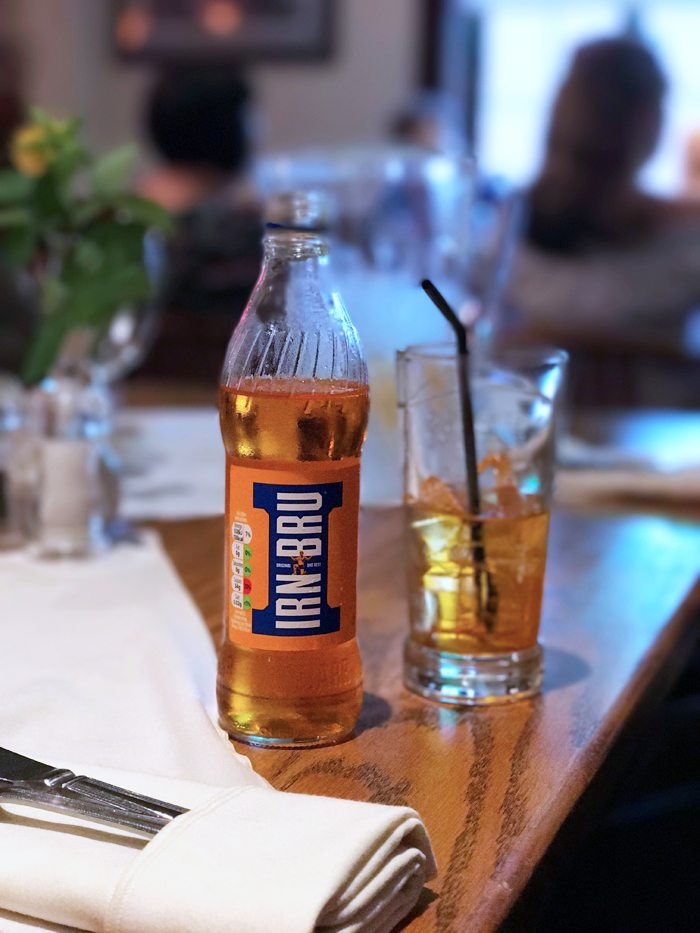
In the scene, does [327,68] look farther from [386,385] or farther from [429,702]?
[429,702]

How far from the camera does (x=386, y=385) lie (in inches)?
40.4

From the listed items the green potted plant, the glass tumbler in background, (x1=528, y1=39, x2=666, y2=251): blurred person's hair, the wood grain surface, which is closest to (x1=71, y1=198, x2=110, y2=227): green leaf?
the green potted plant

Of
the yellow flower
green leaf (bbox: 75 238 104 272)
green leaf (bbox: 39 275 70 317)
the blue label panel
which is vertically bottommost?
the blue label panel

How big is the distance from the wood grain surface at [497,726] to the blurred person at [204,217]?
3.95 feet

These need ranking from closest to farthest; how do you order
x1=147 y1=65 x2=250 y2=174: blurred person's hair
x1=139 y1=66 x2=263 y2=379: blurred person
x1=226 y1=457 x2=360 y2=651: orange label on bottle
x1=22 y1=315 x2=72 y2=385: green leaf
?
x1=226 y1=457 x2=360 y2=651: orange label on bottle < x1=22 y1=315 x2=72 y2=385: green leaf < x1=139 y1=66 x2=263 y2=379: blurred person < x1=147 y1=65 x2=250 y2=174: blurred person's hair

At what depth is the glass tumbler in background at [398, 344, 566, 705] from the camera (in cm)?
61

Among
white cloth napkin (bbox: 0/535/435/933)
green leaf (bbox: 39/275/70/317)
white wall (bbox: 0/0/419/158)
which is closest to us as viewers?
white cloth napkin (bbox: 0/535/435/933)

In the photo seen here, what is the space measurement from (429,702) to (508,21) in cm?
457

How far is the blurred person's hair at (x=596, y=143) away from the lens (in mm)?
3639

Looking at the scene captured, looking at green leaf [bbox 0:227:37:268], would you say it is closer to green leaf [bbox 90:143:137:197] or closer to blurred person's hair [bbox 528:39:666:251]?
green leaf [bbox 90:143:137:197]

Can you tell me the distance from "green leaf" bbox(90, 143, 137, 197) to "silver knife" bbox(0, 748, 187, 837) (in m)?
0.70

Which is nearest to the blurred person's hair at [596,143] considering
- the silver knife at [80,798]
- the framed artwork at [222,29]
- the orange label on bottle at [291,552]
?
the framed artwork at [222,29]

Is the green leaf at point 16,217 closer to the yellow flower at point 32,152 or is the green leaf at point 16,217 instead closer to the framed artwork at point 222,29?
the yellow flower at point 32,152

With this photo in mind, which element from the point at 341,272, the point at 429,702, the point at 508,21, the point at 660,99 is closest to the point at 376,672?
the point at 429,702
